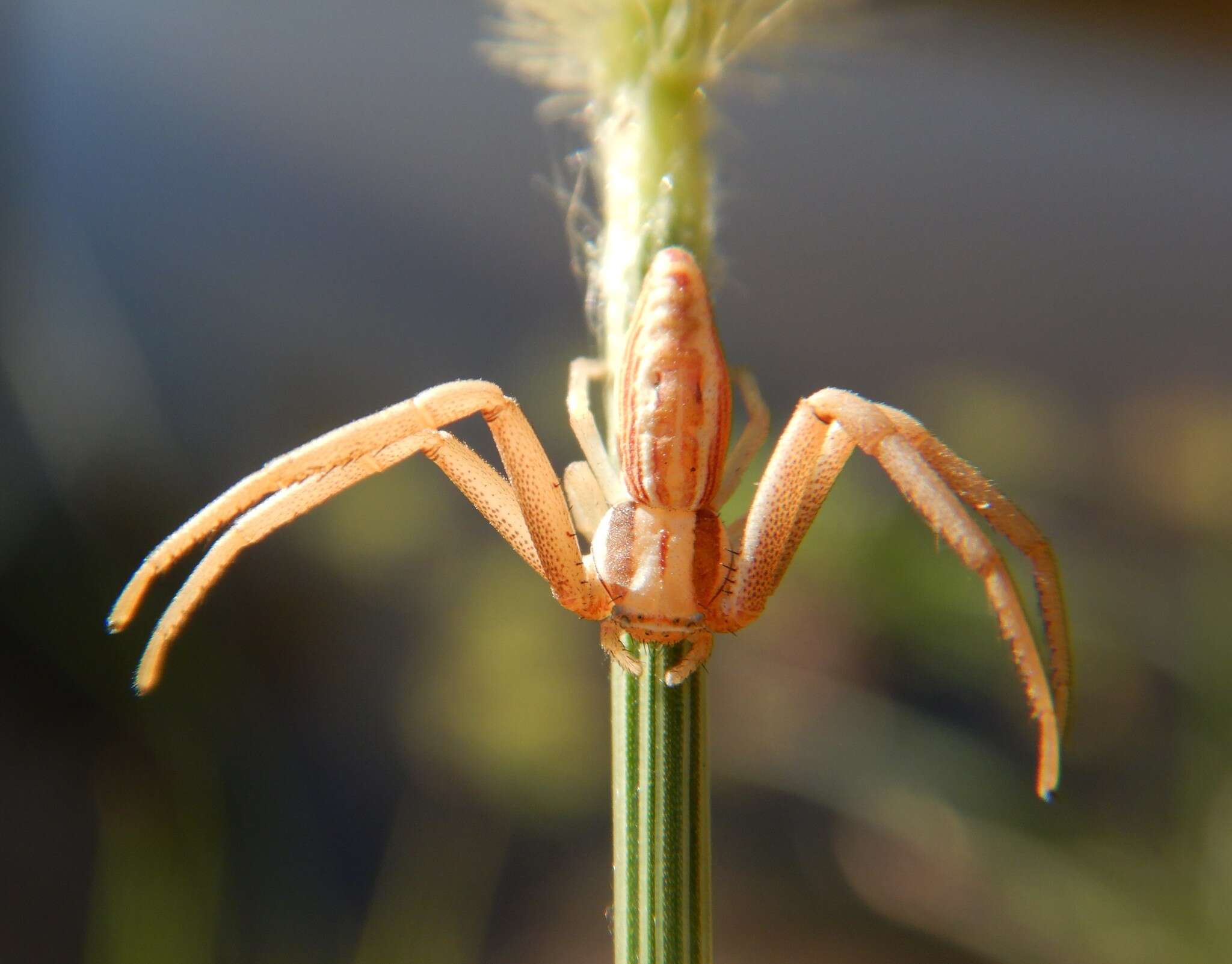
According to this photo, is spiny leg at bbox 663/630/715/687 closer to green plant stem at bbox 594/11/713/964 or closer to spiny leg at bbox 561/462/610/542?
green plant stem at bbox 594/11/713/964

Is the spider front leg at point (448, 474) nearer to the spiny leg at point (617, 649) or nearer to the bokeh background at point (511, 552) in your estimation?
Result: the spiny leg at point (617, 649)

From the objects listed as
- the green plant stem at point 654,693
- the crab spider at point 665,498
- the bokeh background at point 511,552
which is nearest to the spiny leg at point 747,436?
the crab spider at point 665,498

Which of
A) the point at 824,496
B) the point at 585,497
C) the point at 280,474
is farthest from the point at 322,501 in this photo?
the point at 824,496

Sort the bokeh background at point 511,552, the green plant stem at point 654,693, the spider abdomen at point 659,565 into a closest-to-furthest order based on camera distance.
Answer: the green plant stem at point 654,693 → the spider abdomen at point 659,565 → the bokeh background at point 511,552

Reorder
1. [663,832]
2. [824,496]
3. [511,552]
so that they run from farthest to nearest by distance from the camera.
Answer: [511,552], [824,496], [663,832]

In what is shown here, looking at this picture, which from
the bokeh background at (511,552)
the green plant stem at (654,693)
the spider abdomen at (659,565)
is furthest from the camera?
the bokeh background at (511,552)

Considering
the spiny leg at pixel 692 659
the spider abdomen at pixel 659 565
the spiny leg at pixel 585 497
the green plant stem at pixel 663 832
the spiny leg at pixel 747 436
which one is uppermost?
the spiny leg at pixel 747 436

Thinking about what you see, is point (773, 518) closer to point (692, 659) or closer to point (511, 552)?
point (692, 659)
